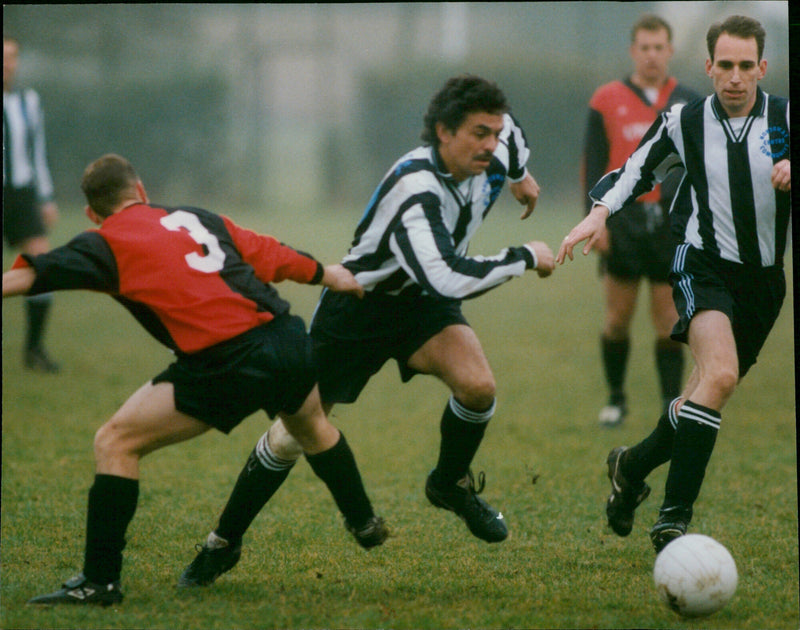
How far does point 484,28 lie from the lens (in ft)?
80.0

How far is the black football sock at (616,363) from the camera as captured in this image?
7.02m

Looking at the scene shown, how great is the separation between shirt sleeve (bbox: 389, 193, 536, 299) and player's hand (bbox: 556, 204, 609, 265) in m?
0.19

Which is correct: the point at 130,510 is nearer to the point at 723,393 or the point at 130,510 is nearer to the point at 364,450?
the point at 723,393

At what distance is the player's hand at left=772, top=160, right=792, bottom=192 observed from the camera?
384 centimetres

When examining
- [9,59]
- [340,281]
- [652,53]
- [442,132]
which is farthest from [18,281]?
[9,59]

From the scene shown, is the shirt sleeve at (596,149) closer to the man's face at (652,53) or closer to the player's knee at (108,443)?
the man's face at (652,53)

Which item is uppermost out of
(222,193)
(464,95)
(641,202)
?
(464,95)

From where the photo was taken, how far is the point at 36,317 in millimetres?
8648

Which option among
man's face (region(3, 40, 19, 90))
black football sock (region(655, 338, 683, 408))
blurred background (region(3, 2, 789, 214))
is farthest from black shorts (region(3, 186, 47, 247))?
blurred background (region(3, 2, 789, 214))

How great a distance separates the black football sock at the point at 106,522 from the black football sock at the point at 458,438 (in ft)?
4.21

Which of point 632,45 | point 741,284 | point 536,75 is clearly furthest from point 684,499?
point 536,75

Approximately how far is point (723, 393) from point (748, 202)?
0.73 m

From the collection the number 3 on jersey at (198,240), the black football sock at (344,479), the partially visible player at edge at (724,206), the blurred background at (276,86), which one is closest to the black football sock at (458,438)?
the black football sock at (344,479)

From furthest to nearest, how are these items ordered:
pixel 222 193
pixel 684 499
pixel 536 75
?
pixel 222 193 < pixel 536 75 < pixel 684 499
